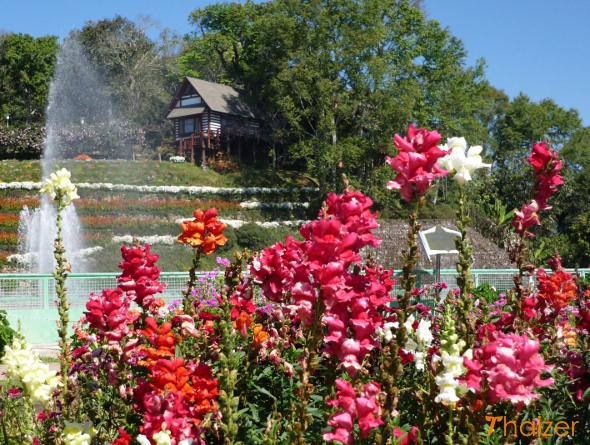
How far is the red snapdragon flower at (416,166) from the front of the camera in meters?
2.23

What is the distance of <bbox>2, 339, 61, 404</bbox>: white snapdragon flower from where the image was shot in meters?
2.41

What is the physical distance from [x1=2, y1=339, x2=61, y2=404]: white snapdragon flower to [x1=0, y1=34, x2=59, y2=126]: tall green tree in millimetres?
51284

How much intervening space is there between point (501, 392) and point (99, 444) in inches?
61.9

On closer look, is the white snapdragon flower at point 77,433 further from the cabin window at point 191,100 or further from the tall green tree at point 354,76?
the cabin window at point 191,100

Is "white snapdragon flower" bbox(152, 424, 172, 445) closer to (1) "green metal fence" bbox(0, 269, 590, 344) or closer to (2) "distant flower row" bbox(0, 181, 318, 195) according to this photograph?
(1) "green metal fence" bbox(0, 269, 590, 344)

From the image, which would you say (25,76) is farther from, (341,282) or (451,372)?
(451,372)

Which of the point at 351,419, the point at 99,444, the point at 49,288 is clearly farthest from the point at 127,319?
the point at 49,288

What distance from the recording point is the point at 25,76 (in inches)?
1992

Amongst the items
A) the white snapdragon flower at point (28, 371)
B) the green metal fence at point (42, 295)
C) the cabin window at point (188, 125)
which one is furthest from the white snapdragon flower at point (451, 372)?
the cabin window at point (188, 125)

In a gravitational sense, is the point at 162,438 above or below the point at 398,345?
below

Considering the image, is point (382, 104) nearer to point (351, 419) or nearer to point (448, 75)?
point (448, 75)

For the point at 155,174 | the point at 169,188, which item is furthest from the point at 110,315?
the point at 155,174

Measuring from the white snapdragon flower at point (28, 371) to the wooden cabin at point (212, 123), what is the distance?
38.5 metres

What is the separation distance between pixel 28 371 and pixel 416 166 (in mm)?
1509
